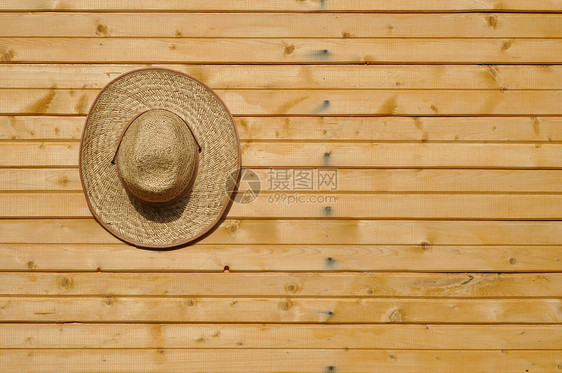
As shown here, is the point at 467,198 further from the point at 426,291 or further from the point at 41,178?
the point at 41,178

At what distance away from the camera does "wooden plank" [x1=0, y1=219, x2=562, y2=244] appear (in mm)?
1928

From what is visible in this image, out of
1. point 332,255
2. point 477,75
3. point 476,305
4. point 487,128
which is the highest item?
point 477,75

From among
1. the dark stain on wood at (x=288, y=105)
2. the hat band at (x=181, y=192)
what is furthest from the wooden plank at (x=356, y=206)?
the dark stain on wood at (x=288, y=105)

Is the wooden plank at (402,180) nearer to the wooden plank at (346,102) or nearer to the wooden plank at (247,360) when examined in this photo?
the wooden plank at (346,102)

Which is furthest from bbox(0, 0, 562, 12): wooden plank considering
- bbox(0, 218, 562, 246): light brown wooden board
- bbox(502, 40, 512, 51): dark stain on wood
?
bbox(0, 218, 562, 246): light brown wooden board

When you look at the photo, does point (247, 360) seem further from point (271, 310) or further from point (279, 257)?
point (279, 257)

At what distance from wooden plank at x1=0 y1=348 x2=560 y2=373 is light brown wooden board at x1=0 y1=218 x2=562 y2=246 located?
0.49 metres

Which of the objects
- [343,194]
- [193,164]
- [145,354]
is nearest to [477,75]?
[343,194]

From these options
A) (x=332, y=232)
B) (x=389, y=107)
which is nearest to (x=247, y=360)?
(x=332, y=232)

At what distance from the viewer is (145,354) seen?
6.29ft

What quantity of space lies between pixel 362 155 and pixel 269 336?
37.5 inches

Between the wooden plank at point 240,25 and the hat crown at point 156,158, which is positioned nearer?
the hat crown at point 156,158

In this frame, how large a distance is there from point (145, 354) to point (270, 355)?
0.58 metres

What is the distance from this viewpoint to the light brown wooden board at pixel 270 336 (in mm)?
1919
